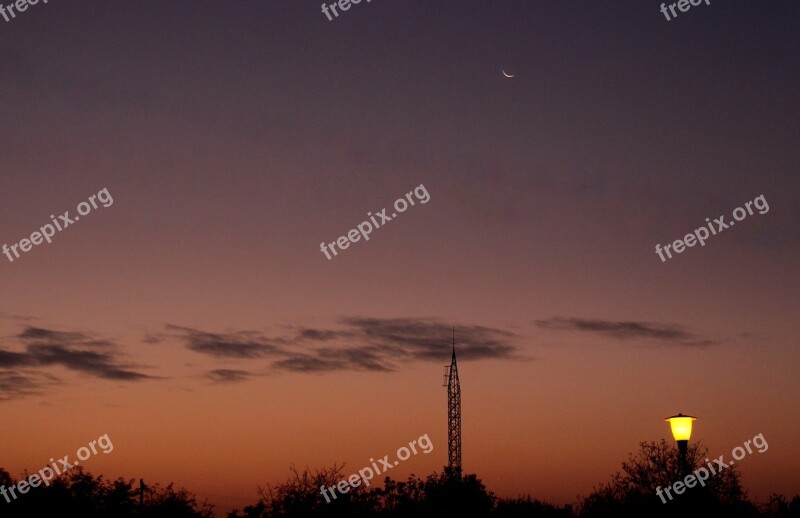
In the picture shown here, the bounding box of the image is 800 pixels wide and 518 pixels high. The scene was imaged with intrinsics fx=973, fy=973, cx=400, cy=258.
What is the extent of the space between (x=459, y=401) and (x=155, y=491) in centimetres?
6580

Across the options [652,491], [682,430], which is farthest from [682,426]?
[652,491]

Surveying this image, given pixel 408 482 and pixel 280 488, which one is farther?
pixel 408 482

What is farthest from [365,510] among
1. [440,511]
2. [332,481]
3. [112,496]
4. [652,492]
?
[112,496]

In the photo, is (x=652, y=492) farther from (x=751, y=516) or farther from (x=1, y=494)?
(x=1, y=494)

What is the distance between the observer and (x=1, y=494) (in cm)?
6275

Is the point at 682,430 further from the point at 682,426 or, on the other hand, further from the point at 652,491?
the point at 652,491

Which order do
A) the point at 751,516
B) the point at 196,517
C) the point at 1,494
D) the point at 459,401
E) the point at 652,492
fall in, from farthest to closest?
the point at 459,401 < the point at 196,517 < the point at 1,494 < the point at 652,492 < the point at 751,516

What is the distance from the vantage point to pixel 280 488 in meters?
60.9

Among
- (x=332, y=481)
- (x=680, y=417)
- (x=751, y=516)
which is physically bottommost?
(x=751, y=516)

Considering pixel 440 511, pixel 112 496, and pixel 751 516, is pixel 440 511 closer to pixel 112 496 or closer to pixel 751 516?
pixel 112 496

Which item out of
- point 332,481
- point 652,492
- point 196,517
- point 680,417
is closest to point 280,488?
point 332,481

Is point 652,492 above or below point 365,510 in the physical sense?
below

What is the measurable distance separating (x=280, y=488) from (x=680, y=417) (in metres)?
40.1

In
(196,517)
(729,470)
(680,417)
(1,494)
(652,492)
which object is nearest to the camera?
(680,417)
